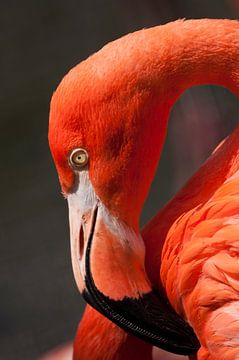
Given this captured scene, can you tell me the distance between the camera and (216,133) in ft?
11.8

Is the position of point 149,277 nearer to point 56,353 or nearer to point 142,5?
point 56,353

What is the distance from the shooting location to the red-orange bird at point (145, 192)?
1650 millimetres

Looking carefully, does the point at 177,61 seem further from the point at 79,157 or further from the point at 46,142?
the point at 46,142

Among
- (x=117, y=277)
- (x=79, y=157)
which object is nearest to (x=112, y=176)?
(x=79, y=157)

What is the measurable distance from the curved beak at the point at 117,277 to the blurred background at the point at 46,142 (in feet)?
4.14

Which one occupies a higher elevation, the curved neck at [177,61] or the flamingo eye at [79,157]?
the curved neck at [177,61]

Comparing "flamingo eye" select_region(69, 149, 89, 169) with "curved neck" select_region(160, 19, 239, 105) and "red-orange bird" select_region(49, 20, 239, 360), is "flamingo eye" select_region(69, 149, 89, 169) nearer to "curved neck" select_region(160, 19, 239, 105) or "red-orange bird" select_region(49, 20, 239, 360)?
"red-orange bird" select_region(49, 20, 239, 360)

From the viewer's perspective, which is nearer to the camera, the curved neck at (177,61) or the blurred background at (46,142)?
the curved neck at (177,61)

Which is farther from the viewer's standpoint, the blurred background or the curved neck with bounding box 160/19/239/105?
the blurred background

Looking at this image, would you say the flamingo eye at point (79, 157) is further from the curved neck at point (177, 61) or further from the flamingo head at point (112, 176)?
the curved neck at point (177, 61)

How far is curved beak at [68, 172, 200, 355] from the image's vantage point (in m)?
1.72

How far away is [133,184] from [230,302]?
35 cm

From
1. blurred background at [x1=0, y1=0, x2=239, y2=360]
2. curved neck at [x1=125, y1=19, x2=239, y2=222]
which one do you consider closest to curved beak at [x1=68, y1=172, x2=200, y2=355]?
curved neck at [x1=125, y1=19, x2=239, y2=222]

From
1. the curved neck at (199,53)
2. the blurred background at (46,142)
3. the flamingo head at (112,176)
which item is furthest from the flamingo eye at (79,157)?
the blurred background at (46,142)
